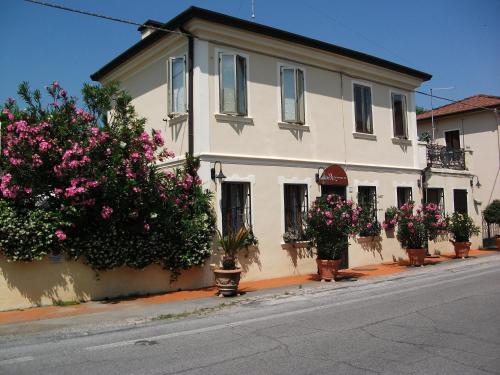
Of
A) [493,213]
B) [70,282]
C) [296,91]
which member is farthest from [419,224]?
[70,282]

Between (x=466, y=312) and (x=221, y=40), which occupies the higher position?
(x=221, y=40)

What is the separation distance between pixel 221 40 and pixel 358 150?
612 centimetres

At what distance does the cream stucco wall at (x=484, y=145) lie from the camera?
2373cm

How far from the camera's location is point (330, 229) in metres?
12.2

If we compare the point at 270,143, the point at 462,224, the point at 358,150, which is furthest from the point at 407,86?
the point at 270,143

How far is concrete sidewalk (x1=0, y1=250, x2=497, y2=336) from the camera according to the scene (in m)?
8.20

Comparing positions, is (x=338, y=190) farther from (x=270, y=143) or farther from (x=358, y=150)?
(x=270, y=143)

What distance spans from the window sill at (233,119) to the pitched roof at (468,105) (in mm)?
15552

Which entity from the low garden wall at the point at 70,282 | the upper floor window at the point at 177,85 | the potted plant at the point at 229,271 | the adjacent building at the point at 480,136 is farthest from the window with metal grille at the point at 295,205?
the adjacent building at the point at 480,136

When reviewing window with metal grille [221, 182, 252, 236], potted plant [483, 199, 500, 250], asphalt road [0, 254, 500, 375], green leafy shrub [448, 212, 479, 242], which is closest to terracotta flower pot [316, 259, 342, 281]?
window with metal grille [221, 182, 252, 236]

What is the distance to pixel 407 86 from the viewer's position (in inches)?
706

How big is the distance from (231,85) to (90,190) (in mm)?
4945

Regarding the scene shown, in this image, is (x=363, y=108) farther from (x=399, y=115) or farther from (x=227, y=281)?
(x=227, y=281)

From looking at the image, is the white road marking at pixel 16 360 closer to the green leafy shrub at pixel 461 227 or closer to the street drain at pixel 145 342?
the street drain at pixel 145 342
